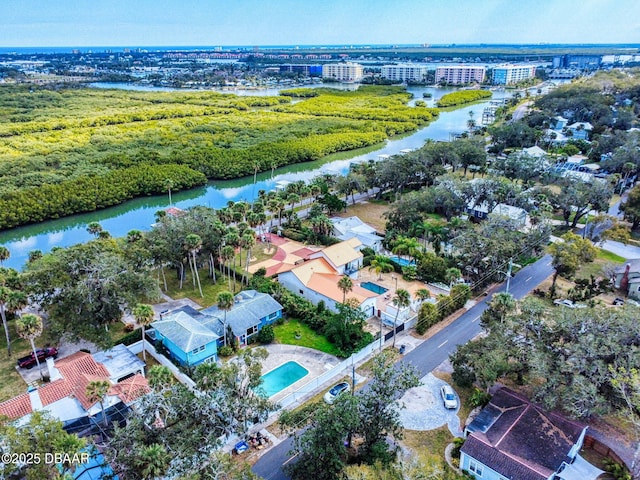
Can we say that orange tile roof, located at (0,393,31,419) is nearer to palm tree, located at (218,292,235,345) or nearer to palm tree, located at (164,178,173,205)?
palm tree, located at (218,292,235,345)

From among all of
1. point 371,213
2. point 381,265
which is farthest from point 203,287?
point 371,213

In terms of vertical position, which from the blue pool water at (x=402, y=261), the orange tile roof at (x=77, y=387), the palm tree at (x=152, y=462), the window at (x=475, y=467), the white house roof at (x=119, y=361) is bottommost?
the blue pool water at (x=402, y=261)

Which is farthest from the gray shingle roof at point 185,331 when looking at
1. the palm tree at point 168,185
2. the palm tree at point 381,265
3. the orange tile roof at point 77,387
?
the palm tree at point 168,185

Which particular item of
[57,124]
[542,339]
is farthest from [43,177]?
[542,339]

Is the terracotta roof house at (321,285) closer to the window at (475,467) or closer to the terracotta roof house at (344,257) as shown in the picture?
the terracotta roof house at (344,257)

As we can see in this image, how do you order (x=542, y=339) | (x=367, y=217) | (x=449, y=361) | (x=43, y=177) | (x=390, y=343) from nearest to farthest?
1. (x=542, y=339)
2. (x=449, y=361)
3. (x=390, y=343)
4. (x=367, y=217)
5. (x=43, y=177)

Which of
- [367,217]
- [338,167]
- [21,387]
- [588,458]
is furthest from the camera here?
[338,167]

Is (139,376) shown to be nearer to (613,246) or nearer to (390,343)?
(390,343)
